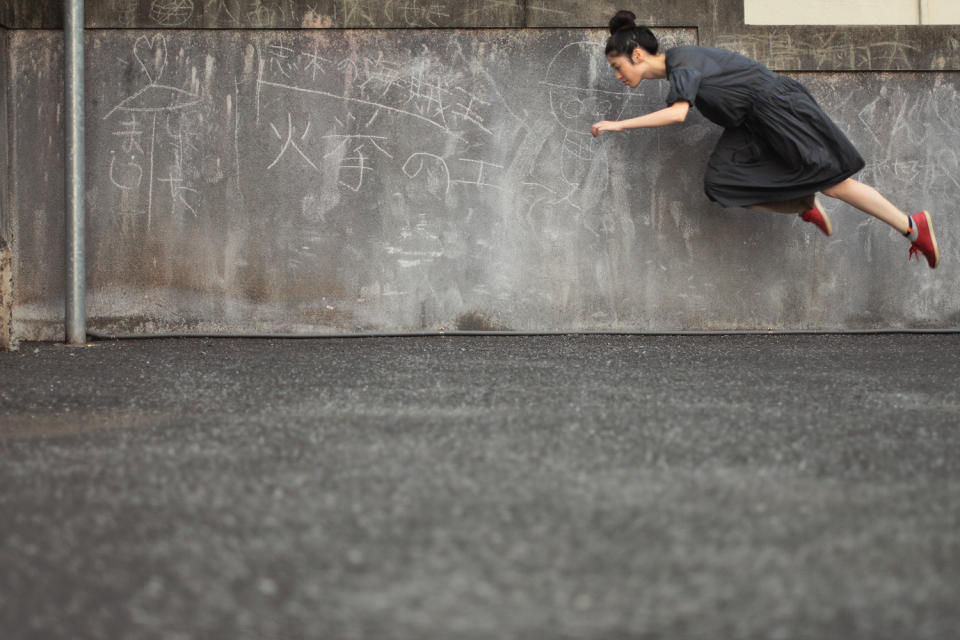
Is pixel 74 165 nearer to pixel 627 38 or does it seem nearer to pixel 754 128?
pixel 627 38

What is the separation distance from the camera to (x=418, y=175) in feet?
15.9

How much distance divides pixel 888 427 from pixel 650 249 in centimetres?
268

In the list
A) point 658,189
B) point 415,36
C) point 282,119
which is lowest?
point 658,189

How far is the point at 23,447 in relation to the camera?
6.89 ft

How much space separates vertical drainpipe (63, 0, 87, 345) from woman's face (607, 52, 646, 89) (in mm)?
2476

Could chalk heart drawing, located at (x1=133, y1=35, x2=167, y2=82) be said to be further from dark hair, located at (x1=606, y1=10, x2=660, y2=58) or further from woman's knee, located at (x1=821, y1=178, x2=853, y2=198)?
woman's knee, located at (x1=821, y1=178, x2=853, y2=198)

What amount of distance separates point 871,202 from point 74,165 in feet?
12.0

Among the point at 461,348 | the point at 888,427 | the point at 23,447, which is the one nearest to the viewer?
the point at 23,447

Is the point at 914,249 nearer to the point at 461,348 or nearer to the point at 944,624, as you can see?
the point at 461,348

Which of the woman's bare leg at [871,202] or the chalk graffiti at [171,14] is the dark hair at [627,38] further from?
the chalk graffiti at [171,14]

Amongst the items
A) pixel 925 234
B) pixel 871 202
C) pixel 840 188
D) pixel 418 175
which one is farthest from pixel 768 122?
pixel 418 175

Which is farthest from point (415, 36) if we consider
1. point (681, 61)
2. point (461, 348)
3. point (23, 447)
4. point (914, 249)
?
point (23, 447)

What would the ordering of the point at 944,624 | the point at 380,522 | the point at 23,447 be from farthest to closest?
the point at 23,447 < the point at 380,522 < the point at 944,624

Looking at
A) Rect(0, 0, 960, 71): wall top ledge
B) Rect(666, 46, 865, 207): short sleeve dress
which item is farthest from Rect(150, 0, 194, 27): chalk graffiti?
Rect(666, 46, 865, 207): short sleeve dress
